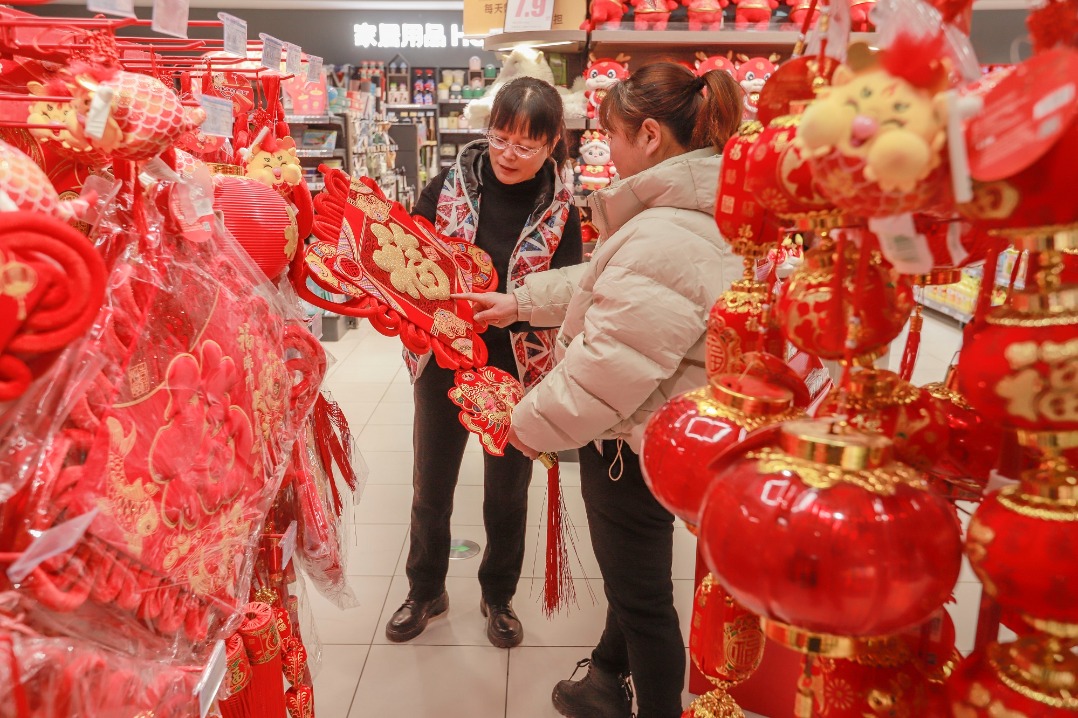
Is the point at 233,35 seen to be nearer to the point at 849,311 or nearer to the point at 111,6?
the point at 111,6

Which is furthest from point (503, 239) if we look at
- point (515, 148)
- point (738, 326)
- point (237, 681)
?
point (738, 326)

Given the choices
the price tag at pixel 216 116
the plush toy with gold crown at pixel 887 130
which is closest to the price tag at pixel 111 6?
the price tag at pixel 216 116

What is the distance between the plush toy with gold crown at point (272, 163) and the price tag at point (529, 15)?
232cm

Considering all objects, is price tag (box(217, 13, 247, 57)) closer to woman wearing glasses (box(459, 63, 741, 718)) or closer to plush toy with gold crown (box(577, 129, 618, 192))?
woman wearing glasses (box(459, 63, 741, 718))

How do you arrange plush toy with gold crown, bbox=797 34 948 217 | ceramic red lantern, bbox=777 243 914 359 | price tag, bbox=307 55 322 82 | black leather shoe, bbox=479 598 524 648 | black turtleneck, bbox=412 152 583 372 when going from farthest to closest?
black leather shoe, bbox=479 598 524 648, black turtleneck, bbox=412 152 583 372, price tag, bbox=307 55 322 82, ceramic red lantern, bbox=777 243 914 359, plush toy with gold crown, bbox=797 34 948 217

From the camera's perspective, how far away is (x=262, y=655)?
1062mm

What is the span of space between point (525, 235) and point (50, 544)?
1.39 m

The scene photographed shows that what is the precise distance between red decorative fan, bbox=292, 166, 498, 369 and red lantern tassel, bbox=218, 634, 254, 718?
0.60 metres

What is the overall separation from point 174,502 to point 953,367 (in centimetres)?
78

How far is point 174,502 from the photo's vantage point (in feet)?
2.62

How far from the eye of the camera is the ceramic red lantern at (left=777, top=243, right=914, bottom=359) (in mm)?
506

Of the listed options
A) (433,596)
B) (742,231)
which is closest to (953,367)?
(742,231)

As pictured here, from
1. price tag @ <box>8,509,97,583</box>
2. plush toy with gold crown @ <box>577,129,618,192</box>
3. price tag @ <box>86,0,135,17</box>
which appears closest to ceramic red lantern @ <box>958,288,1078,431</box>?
price tag @ <box>8,509,97,583</box>

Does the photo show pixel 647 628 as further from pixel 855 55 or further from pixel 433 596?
pixel 855 55
